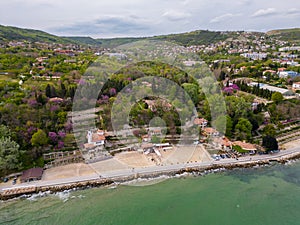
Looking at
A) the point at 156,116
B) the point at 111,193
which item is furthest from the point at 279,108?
the point at 111,193

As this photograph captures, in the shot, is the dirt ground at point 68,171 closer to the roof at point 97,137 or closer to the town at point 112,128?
the town at point 112,128

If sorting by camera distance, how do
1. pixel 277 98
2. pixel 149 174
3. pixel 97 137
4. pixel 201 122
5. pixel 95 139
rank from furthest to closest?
1. pixel 277 98
2. pixel 201 122
3. pixel 97 137
4. pixel 95 139
5. pixel 149 174

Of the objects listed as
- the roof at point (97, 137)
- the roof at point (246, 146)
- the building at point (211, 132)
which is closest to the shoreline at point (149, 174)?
the roof at point (246, 146)

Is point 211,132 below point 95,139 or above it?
below

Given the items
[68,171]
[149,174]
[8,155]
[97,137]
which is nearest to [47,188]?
[68,171]

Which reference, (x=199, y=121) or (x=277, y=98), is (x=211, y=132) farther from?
(x=277, y=98)

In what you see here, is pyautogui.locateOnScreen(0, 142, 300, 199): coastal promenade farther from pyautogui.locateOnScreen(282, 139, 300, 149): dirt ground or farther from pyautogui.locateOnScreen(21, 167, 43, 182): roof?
pyautogui.locateOnScreen(282, 139, 300, 149): dirt ground
